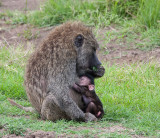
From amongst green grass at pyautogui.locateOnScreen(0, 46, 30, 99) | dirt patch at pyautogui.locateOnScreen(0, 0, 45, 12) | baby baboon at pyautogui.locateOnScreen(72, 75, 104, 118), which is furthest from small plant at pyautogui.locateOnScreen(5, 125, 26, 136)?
dirt patch at pyautogui.locateOnScreen(0, 0, 45, 12)

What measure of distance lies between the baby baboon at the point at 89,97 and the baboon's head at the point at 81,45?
0.56ft

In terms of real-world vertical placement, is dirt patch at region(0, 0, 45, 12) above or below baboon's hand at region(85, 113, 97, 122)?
above

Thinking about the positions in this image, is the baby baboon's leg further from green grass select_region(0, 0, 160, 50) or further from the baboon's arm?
green grass select_region(0, 0, 160, 50)

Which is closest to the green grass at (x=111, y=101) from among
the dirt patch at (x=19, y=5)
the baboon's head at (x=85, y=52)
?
the baboon's head at (x=85, y=52)

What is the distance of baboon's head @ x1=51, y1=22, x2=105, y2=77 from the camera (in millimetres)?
5258

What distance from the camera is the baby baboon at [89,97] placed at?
5.37m

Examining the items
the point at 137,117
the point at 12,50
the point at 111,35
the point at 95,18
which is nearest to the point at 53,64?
the point at 137,117

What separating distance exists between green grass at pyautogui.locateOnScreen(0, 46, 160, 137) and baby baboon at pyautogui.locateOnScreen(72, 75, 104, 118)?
174 mm

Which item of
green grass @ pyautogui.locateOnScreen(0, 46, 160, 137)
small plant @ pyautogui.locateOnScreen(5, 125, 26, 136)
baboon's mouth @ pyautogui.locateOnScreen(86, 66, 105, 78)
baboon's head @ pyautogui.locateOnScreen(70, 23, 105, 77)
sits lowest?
green grass @ pyautogui.locateOnScreen(0, 46, 160, 137)

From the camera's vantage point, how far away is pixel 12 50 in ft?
27.6

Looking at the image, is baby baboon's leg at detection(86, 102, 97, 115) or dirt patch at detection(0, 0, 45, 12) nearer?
baby baboon's leg at detection(86, 102, 97, 115)

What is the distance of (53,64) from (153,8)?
5148 mm

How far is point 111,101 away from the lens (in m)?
6.31

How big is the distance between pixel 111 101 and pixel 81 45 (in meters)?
1.47
